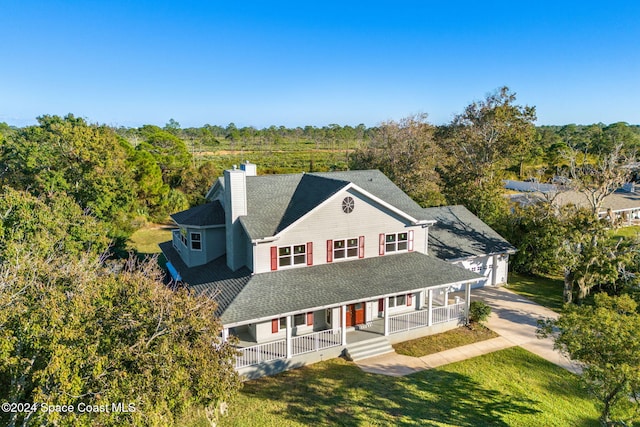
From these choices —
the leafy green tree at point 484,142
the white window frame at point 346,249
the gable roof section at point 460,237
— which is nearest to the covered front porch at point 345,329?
the white window frame at point 346,249

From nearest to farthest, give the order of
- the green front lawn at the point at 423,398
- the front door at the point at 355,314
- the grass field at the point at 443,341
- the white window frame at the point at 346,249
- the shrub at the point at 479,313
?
the green front lawn at the point at 423,398
the grass field at the point at 443,341
the front door at the point at 355,314
the white window frame at the point at 346,249
the shrub at the point at 479,313

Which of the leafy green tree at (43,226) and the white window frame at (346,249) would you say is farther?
the white window frame at (346,249)

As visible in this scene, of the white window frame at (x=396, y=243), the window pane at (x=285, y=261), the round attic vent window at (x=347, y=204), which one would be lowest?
the window pane at (x=285, y=261)

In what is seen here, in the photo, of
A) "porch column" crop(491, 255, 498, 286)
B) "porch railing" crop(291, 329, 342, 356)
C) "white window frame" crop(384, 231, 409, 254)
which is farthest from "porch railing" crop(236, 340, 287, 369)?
"porch column" crop(491, 255, 498, 286)

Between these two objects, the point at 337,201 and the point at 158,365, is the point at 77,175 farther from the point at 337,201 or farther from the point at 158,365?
the point at 158,365

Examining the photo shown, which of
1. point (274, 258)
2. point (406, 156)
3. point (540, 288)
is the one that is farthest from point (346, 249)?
point (406, 156)

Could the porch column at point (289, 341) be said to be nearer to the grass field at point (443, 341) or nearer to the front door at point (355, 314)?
the front door at point (355, 314)

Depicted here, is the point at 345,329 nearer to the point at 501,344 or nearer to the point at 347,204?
the point at 347,204
